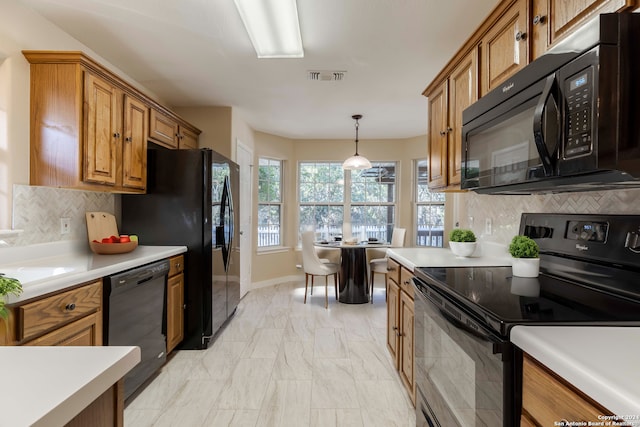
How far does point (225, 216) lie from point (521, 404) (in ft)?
9.50

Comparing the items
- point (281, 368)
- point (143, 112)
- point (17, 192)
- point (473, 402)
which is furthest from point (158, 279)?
point (473, 402)

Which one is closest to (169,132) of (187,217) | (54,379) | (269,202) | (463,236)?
(187,217)

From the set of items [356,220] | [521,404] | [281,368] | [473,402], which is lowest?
[281,368]

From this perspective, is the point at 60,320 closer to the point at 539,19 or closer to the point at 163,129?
the point at 163,129

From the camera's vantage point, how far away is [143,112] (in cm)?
280

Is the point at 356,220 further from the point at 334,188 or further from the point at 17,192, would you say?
the point at 17,192

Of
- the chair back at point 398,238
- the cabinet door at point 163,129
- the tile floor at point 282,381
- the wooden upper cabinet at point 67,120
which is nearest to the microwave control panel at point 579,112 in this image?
the tile floor at point 282,381

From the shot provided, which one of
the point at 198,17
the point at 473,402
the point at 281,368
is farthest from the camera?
the point at 281,368

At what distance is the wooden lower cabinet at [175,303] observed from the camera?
2639mm

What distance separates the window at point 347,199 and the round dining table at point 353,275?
123cm

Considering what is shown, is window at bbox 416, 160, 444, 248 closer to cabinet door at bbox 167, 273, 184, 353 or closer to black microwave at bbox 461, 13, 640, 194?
cabinet door at bbox 167, 273, 184, 353

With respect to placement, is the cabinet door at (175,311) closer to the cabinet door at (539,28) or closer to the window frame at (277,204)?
the window frame at (277,204)

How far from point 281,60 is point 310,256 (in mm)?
2446

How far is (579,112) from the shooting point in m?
0.96
